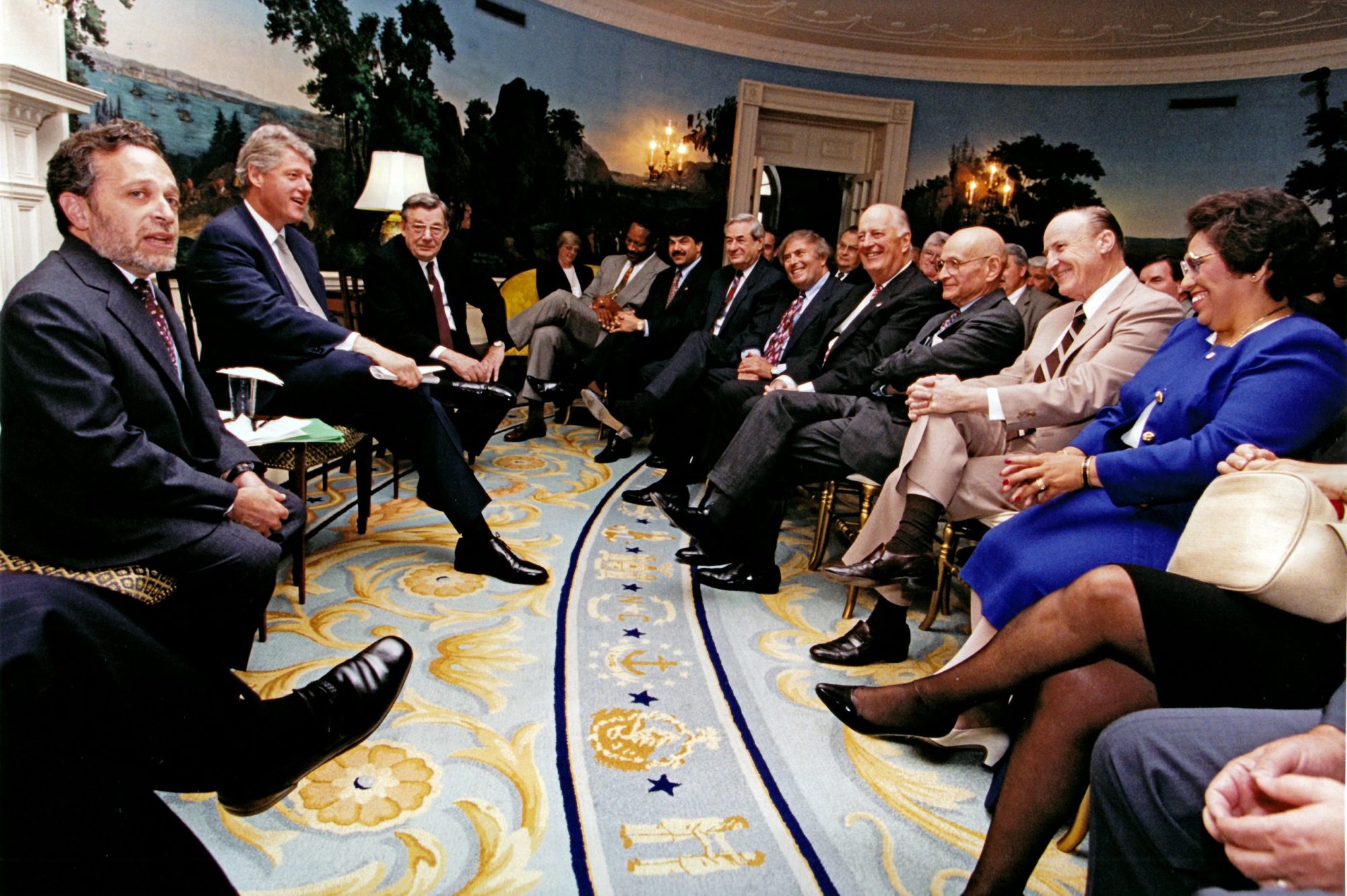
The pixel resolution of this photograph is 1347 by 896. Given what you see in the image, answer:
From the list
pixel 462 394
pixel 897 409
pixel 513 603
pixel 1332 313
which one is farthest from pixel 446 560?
pixel 1332 313

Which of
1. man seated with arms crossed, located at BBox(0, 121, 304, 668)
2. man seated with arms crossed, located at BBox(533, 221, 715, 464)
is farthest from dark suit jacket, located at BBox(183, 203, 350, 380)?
man seated with arms crossed, located at BBox(533, 221, 715, 464)

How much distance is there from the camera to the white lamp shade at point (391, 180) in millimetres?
5914

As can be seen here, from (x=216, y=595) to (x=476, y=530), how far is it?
1.39 meters

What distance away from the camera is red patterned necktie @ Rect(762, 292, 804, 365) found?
14.9ft

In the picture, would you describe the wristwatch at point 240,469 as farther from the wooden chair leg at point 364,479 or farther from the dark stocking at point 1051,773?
the dark stocking at point 1051,773

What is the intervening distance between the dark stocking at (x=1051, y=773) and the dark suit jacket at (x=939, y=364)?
1.56 metres

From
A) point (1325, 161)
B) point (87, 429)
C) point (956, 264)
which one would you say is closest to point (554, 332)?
point (956, 264)

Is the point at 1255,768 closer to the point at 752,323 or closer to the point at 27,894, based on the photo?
the point at 27,894

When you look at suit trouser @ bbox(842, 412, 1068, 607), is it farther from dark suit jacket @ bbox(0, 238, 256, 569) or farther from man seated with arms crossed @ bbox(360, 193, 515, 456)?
dark suit jacket @ bbox(0, 238, 256, 569)

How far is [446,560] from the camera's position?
3408 mm

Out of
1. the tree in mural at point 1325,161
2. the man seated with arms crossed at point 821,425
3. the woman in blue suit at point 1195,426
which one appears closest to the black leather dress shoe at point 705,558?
the man seated with arms crossed at point 821,425

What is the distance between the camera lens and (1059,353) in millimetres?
2953

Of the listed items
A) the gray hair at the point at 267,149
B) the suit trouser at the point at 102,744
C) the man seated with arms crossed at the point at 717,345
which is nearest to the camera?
the suit trouser at the point at 102,744

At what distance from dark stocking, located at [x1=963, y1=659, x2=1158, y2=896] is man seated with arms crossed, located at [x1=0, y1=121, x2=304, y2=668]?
1727mm
